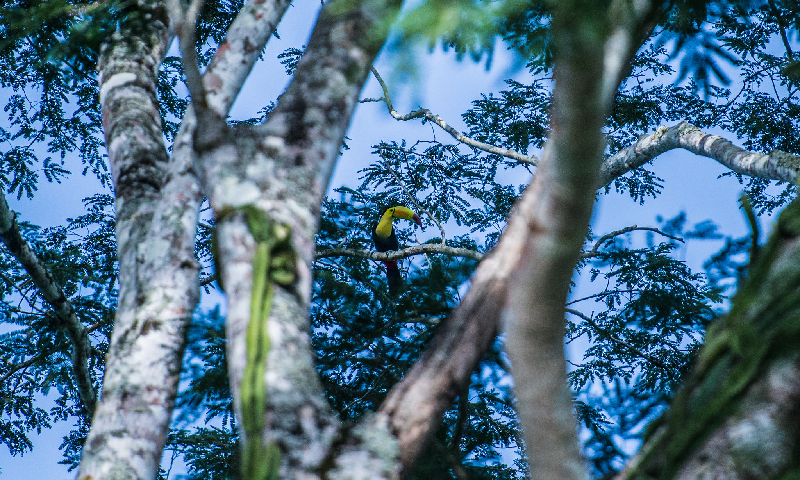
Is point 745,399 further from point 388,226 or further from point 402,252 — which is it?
point 388,226

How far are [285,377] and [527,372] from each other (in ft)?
1.52

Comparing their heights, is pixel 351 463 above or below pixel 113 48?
below

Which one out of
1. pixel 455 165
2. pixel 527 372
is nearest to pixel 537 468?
pixel 527 372

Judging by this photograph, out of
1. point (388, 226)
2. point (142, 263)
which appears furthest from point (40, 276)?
point (388, 226)

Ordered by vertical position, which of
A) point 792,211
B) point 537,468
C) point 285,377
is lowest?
point 537,468

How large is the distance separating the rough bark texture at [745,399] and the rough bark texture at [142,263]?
56.2 inches

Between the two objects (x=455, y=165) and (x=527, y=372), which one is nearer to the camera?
(x=527, y=372)

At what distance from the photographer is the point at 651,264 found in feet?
13.4

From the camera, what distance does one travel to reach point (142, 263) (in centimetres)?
219

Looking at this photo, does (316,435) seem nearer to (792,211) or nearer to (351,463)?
(351,463)

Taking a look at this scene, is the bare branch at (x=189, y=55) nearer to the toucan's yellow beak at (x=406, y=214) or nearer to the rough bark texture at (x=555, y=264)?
the rough bark texture at (x=555, y=264)

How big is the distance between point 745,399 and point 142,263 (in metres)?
1.92

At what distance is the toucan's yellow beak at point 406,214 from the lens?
702 centimetres

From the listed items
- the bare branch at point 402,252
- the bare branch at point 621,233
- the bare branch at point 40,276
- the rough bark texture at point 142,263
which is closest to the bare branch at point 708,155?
the bare branch at point 621,233
